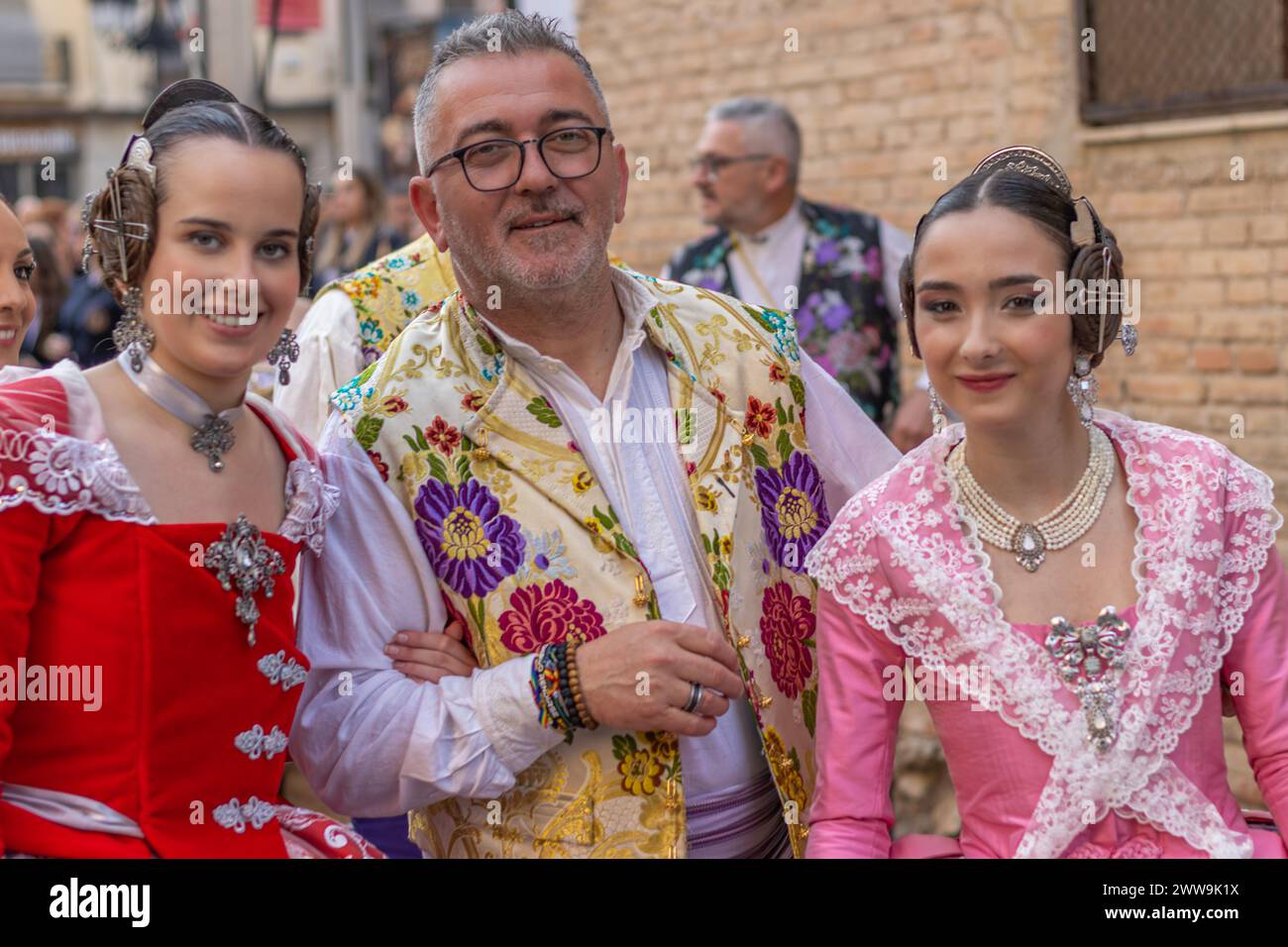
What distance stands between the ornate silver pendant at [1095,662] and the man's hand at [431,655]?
0.89m

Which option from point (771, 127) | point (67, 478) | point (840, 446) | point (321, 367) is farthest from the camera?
point (771, 127)

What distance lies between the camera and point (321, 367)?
3.71 m

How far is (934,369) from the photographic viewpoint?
2396 millimetres

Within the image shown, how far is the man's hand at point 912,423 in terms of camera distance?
5.29 meters

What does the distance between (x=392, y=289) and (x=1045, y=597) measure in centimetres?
198

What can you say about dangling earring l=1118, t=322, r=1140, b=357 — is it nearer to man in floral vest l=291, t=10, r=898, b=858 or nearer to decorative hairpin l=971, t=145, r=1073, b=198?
decorative hairpin l=971, t=145, r=1073, b=198

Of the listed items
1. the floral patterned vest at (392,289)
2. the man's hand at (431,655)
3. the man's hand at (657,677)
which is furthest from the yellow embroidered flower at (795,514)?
the floral patterned vest at (392,289)

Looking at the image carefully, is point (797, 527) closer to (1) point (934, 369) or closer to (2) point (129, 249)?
(1) point (934, 369)

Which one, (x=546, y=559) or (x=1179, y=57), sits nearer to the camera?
(x=546, y=559)

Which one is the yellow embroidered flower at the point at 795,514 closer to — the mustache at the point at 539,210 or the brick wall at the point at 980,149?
the mustache at the point at 539,210

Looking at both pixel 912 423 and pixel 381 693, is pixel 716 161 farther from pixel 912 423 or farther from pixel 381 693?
pixel 381 693

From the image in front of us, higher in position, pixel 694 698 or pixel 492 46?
pixel 492 46

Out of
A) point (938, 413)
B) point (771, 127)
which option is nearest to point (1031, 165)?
point (938, 413)

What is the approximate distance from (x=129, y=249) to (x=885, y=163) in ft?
17.2
